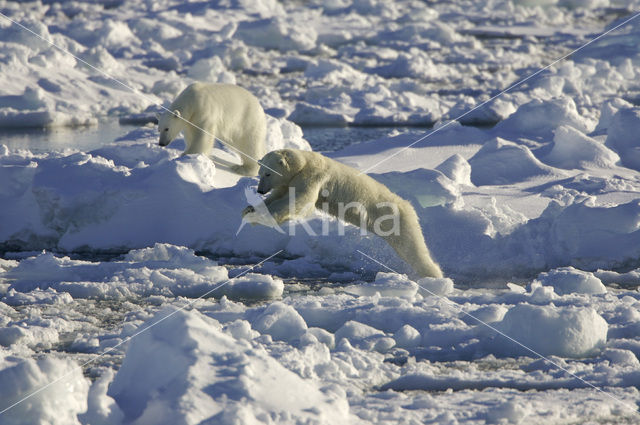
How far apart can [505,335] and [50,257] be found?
353 centimetres

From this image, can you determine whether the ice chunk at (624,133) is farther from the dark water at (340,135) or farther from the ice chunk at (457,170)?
the dark water at (340,135)

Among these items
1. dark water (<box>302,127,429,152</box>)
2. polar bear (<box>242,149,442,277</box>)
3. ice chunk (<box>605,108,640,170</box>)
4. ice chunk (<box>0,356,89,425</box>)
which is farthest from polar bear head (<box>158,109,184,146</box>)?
ice chunk (<box>605,108,640,170</box>)

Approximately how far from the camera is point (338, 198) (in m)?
6.33

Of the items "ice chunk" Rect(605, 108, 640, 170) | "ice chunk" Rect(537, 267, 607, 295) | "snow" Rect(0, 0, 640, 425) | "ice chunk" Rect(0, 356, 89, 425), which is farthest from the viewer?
"ice chunk" Rect(605, 108, 640, 170)

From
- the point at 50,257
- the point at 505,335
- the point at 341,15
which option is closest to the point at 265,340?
→ the point at 505,335

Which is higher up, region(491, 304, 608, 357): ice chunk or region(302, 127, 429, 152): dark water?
region(491, 304, 608, 357): ice chunk

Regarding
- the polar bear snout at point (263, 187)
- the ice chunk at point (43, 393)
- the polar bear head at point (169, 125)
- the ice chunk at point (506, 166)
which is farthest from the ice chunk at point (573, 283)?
the polar bear head at point (169, 125)

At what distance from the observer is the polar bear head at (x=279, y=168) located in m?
5.90

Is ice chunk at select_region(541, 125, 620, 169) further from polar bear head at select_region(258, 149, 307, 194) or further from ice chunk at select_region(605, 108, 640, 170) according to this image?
polar bear head at select_region(258, 149, 307, 194)

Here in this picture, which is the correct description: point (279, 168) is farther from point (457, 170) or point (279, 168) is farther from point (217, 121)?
point (457, 170)

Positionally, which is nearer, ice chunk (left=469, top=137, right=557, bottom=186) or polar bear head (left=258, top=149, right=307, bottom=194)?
polar bear head (left=258, top=149, right=307, bottom=194)

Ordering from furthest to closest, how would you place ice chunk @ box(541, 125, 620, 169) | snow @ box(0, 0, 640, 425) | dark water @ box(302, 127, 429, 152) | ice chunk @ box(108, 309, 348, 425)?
dark water @ box(302, 127, 429, 152)
ice chunk @ box(541, 125, 620, 169)
snow @ box(0, 0, 640, 425)
ice chunk @ box(108, 309, 348, 425)

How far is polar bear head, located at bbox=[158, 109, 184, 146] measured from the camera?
A: 27.6ft

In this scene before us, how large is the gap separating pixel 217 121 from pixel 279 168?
2999 millimetres
